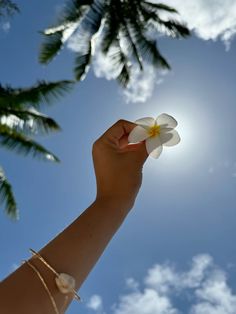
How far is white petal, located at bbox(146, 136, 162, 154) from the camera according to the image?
4.00 ft

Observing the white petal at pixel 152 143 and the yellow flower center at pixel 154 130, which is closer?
the white petal at pixel 152 143

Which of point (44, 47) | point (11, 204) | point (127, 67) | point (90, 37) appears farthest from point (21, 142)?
point (127, 67)

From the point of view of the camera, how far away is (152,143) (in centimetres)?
126

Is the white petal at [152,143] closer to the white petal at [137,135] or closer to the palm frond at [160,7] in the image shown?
the white petal at [137,135]

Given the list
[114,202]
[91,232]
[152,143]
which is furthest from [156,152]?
[91,232]

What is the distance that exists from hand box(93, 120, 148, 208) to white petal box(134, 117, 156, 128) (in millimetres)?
100

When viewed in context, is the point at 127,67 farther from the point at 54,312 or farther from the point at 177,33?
the point at 54,312

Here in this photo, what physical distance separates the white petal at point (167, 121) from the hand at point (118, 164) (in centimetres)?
21

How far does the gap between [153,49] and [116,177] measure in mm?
10546

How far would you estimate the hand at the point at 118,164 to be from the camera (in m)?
1.11

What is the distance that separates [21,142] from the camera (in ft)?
25.8

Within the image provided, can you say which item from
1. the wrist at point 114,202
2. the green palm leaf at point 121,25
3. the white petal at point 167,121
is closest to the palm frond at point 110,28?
the green palm leaf at point 121,25

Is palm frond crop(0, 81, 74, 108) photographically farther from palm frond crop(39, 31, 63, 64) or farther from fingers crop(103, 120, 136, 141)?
fingers crop(103, 120, 136, 141)

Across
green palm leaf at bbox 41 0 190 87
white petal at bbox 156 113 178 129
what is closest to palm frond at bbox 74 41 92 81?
green palm leaf at bbox 41 0 190 87
